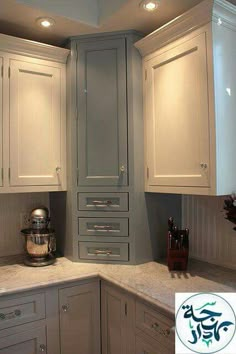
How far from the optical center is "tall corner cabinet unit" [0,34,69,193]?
77.4 inches

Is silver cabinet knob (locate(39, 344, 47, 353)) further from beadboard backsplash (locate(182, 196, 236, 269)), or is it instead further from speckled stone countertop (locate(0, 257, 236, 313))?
beadboard backsplash (locate(182, 196, 236, 269))

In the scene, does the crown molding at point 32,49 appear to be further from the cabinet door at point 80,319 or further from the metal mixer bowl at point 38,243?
the cabinet door at point 80,319

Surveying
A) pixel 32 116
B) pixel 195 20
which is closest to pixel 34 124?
pixel 32 116

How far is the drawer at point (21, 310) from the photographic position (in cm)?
162

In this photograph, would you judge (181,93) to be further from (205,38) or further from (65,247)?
(65,247)

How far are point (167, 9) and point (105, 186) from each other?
43.7 inches

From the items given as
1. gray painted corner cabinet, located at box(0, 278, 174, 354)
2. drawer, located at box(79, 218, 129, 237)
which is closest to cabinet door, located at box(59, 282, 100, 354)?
gray painted corner cabinet, located at box(0, 278, 174, 354)

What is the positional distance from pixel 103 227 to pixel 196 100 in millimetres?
985

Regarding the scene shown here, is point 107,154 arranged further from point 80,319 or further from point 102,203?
point 80,319

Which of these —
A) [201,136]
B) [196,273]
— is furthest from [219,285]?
[201,136]

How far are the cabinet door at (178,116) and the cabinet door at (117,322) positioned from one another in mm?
696

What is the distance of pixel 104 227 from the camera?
6.86ft

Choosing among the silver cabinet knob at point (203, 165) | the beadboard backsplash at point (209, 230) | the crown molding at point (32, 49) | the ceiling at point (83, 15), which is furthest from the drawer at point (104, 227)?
the ceiling at point (83, 15)

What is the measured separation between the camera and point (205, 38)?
162cm
